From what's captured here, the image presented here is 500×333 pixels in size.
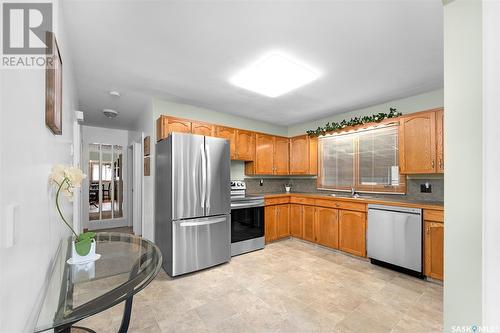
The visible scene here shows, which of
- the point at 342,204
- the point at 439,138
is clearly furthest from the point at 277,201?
the point at 439,138

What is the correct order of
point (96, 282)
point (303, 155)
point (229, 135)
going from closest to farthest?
point (96, 282) < point (229, 135) < point (303, 155)

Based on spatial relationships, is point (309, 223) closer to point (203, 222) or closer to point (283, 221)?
point (283, 221)

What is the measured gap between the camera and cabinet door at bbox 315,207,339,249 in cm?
375

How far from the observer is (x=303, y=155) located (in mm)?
4824

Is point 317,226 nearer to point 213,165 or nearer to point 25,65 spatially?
point 213,165

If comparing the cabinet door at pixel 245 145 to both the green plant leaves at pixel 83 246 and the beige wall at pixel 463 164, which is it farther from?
the beige wall at pixel 463 164

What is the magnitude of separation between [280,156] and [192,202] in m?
2.60

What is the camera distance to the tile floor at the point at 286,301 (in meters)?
1.93

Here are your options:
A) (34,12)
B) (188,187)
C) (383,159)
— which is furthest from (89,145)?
(383,159)

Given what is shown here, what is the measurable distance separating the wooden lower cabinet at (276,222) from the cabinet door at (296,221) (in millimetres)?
89

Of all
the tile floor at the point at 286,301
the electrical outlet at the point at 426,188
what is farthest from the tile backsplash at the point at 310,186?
the tile floor at the point at 286,301

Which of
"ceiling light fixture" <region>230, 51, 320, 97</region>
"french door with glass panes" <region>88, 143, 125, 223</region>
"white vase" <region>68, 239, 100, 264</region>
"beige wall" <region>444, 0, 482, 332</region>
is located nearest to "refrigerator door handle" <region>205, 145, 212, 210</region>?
"ceiling light fixture" <region>230, 51, 320, 97</region>

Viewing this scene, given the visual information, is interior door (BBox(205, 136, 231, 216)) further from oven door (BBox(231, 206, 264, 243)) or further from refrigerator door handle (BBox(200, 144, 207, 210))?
oven door (BBox(231, 206, 264, 243))

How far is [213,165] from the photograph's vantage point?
3225mm
